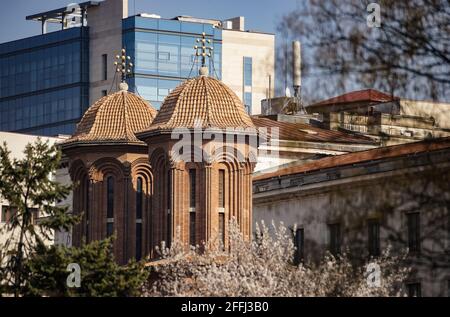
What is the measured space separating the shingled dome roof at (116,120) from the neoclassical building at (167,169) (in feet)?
0.15

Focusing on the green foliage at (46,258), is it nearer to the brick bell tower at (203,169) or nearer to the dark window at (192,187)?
the brick bell tower at (203,169)

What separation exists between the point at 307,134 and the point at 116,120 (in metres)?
14.2

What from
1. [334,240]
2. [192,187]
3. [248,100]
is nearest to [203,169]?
[192,187]

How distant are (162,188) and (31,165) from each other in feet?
84.2

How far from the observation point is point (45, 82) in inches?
6211

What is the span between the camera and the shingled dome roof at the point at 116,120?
3573 inches

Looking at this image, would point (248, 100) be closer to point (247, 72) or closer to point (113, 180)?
point (247, 72)

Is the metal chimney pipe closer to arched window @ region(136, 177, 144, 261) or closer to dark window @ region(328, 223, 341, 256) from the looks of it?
dark window @ region(328, 223, 341, 256)

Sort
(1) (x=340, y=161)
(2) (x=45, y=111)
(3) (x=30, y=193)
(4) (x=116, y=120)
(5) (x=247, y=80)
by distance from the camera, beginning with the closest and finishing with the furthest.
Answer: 1. (3) (x=30, y=193)
2. (1) (x=340, y=161)
3. (4) (x=116, y=120)
4. (5) (x=247, y=80)
5. (2) (x=45, y=111)

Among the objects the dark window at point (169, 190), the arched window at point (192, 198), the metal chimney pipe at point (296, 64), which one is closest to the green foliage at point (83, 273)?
the arched window at point (192, 198)

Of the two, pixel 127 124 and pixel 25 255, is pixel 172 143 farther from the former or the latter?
pixel 25 255

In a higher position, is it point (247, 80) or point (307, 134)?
point (247, 80)

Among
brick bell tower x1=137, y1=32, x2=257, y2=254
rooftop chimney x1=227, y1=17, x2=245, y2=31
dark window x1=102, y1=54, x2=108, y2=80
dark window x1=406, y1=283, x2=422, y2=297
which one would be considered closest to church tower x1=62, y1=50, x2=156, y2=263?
brick bell tower x1=137, y1=32, x2=257, y2=254
